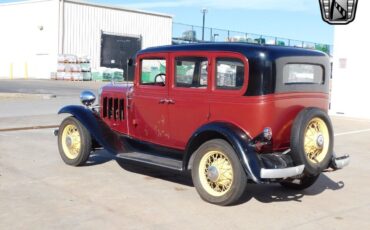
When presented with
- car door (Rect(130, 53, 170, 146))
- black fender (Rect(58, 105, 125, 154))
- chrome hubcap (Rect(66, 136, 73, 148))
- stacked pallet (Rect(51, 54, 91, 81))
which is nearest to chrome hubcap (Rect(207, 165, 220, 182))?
car door (Rect(130, 53, 170, 146))

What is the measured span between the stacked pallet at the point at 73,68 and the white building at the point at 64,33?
1006 millimetres

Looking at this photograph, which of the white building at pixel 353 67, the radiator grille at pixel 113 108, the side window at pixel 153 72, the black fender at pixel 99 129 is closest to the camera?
the side window at pixel 153 72

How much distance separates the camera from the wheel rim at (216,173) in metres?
6.11

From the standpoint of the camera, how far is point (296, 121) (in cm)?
607

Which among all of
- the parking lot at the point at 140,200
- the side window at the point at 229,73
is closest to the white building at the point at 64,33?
the parking lot at the point at 140,200

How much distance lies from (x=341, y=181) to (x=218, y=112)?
242 cm

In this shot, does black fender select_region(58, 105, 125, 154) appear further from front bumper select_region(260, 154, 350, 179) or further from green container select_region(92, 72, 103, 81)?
green container select_region(92, 72, 103, 81)

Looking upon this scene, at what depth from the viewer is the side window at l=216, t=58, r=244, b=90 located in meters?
6.20

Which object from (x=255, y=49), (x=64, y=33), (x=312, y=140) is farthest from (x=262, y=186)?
(x=64, y=33)

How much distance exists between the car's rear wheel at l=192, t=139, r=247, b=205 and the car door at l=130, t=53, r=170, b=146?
0.87 meters

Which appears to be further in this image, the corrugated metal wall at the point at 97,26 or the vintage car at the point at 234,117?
the corrugated metal wall at the point at 97,26

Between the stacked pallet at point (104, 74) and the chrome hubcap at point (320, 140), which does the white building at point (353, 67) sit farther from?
the stacked pallet at point (104, 74)

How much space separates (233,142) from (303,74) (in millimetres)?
1407

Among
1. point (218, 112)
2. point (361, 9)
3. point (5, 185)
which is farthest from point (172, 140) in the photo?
point (361, 9)
